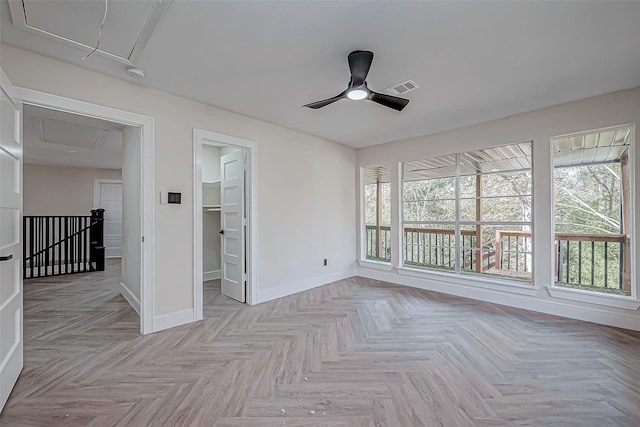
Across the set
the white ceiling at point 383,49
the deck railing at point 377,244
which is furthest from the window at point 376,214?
the white ceiling at point 383,49

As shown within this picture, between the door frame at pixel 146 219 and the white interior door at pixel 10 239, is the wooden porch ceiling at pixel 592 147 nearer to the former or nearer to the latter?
the door frame at pixel 146 219

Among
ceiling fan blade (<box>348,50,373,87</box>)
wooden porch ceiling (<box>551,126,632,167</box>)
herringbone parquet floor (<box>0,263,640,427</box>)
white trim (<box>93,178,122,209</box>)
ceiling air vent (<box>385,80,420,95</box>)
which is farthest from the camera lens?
white trim (<box>93,178,122,209</box>)

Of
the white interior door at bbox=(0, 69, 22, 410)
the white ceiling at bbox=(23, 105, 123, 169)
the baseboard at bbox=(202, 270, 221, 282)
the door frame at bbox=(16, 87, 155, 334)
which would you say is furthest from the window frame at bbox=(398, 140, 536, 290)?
the white interior door at bbox=(0, 69, 22, 410)

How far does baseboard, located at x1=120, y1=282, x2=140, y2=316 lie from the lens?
344 centimetres

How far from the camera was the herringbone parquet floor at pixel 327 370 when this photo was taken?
1.73 meters

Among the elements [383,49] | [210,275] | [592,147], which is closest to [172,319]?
[210,275]

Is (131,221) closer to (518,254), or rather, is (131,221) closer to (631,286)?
(518,254)

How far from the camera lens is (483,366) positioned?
226 cm

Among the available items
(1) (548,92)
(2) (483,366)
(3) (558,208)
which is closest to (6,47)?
(2) (483,366)

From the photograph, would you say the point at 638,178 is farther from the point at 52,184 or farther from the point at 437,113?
the point at 52,184

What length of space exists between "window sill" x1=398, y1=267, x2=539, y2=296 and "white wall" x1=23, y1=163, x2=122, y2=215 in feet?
25.7

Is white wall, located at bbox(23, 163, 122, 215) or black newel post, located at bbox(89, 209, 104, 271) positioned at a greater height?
white wall, located at bbox(23, 163, 122, 215)

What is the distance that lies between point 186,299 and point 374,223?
3540 millimetres

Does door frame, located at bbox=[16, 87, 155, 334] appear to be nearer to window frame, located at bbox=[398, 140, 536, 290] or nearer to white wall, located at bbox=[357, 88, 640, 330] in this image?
window frame, located at bbox=[398, 140, 536, 290]
